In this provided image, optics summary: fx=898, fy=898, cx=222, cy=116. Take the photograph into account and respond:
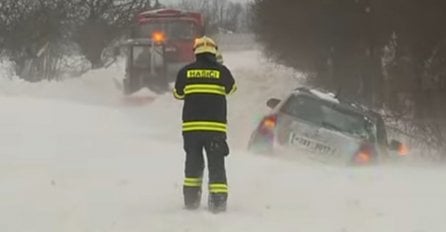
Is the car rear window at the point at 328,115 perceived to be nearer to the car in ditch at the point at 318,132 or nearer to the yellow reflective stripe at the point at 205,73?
the car in ditch at the point at 318,132

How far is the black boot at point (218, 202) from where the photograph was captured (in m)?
8.41

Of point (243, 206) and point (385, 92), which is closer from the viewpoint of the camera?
point (243, 206)

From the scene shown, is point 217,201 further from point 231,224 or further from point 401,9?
point 401,9

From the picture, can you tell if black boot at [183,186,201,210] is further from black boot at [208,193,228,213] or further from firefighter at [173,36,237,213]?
black boot at [208,193,228,213]

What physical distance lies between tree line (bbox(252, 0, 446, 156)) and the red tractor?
3003 millimetres

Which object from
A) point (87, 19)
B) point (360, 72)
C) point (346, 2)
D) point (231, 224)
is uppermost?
point (87, 19)

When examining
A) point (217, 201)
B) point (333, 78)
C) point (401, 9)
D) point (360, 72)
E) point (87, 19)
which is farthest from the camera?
point (87, 19)

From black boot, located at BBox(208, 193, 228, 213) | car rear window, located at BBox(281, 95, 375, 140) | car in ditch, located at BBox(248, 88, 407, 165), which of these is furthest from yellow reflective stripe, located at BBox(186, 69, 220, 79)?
car rear window, located at BBox(281, 95, 375, 140)

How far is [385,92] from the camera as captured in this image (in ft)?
62.6

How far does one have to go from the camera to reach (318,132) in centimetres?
1316

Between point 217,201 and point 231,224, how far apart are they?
61 centimetres

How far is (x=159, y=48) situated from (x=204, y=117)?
56.1ft

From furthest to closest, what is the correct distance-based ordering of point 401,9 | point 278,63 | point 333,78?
point 278,63 < point 333,78 < point 401,9

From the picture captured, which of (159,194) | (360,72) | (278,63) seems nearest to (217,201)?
(159,194)
